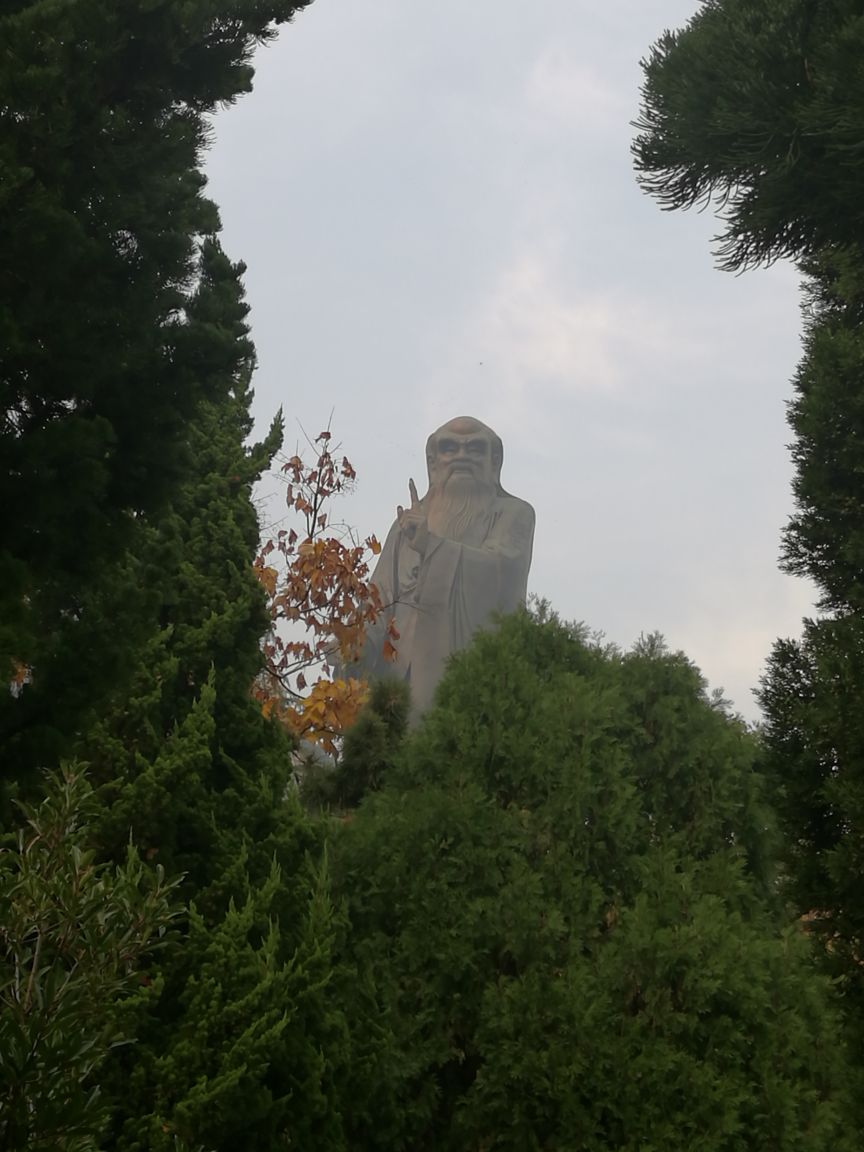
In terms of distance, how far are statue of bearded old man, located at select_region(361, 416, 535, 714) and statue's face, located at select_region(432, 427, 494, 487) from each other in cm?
2

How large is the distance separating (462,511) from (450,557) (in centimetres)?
102

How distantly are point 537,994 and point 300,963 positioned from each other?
1.48 metres

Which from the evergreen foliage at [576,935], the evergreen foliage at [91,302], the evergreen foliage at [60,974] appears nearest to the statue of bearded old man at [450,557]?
the evergreen foliage at [576,935]

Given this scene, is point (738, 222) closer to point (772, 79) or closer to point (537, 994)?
point (772, 79)

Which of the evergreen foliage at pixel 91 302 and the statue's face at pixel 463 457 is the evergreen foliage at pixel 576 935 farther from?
the statue's face at pixel 463 457

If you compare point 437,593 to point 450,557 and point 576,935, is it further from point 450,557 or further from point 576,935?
point 576,935

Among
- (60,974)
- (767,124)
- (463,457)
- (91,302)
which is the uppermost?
(463,457)

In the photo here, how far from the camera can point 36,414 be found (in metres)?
4.51

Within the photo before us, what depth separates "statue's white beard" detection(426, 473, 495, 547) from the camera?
19.3m

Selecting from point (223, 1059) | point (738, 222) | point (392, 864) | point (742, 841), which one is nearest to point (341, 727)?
point (392, 864)

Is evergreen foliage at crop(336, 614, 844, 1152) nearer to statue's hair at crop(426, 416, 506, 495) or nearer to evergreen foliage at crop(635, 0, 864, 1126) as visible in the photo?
evergreen foliage at crop(635, 0, 864, 1126)

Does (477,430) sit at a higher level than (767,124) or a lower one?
higher

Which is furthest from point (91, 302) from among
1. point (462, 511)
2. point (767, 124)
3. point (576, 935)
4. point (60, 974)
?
point (462, 511)

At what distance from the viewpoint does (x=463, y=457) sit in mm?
19203
